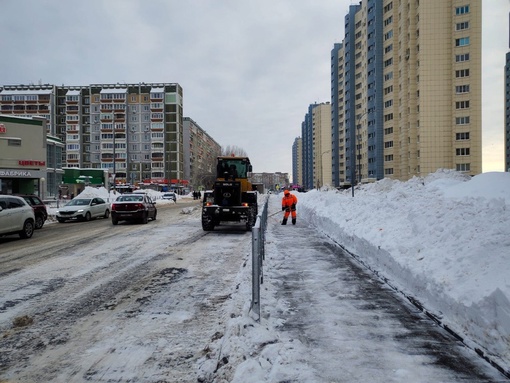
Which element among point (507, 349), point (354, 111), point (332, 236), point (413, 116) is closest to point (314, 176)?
point (354, 111)

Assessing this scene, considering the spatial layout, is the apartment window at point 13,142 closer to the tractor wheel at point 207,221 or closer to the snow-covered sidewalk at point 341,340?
the tractor wheel at point 207,221

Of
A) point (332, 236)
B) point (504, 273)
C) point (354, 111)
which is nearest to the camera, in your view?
point (504, 273)

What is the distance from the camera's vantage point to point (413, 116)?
6381 cm

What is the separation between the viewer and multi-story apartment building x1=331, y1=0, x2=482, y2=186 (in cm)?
5897

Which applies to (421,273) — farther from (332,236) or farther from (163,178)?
(163,178)

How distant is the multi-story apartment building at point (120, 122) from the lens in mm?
107375

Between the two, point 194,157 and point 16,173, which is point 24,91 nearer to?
point 194,157

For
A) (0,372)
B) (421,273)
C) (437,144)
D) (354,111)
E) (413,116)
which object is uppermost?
(354,111)

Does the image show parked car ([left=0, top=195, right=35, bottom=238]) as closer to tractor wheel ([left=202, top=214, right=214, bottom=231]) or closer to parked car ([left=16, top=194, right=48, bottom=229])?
parked car ([left=16, top=194, right=48, bottom=229])

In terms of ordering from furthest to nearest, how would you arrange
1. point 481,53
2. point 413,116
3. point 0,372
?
1. point 413,116
2. point 481,53
3. point 0,372

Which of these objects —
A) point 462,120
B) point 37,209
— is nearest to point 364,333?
point 37,209

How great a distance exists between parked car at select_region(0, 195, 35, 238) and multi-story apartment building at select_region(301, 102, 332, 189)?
120 m

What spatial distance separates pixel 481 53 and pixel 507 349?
66.3 m

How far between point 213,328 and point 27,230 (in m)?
13.2
